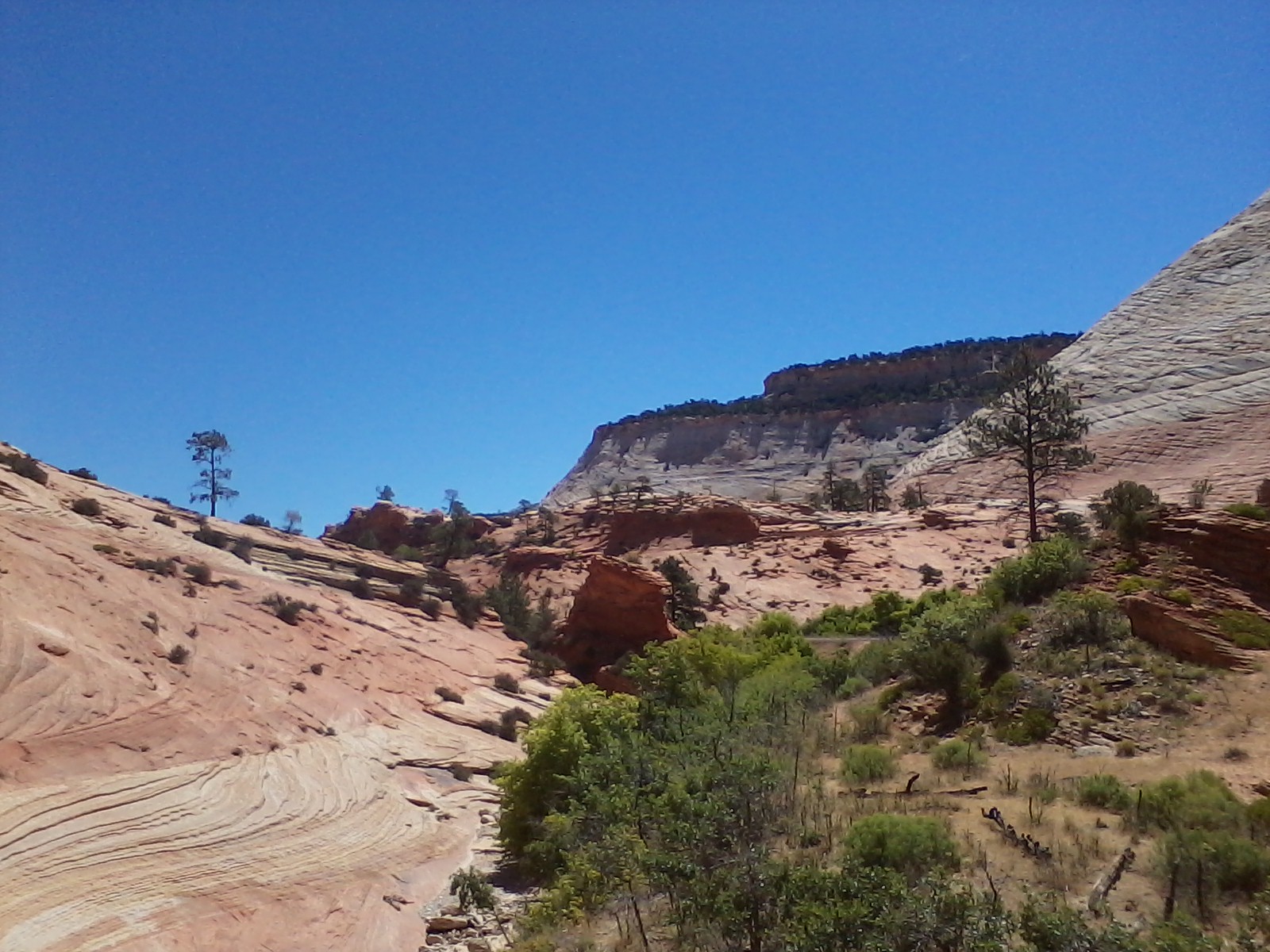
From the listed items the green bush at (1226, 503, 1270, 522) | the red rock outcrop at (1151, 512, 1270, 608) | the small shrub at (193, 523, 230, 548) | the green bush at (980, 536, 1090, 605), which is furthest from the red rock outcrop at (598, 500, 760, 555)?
the red rock outcrop at (1151, 512, 1270, 608)

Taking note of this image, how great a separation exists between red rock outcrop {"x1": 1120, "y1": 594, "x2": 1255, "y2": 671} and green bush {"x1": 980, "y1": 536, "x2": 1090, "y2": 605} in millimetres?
2585

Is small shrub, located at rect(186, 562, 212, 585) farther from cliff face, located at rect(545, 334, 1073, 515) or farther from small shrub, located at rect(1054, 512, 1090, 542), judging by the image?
cliff face, located at rect(545, 334, 1073, 515)

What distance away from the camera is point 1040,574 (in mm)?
18609

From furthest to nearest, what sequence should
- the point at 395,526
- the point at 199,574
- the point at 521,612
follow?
the point at 395,526 < the point at 521,612 < the point at 199,574

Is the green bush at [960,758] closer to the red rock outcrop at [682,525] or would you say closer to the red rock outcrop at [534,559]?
the red rock outcrop at [682,525]

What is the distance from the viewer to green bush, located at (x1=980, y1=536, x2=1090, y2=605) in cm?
1820

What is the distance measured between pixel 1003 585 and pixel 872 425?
72.7 metres

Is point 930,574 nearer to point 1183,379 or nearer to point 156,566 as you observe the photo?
point 1183,379

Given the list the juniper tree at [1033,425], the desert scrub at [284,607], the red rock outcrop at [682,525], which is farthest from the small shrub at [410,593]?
the juniper tree at [1033,425]

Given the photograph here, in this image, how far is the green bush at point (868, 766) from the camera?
13.0m

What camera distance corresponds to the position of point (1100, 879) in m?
8.19

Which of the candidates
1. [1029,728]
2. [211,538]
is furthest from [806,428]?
[1029,728]

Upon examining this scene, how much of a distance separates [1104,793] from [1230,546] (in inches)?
315

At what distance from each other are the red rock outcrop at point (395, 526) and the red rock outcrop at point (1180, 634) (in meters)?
45.5
